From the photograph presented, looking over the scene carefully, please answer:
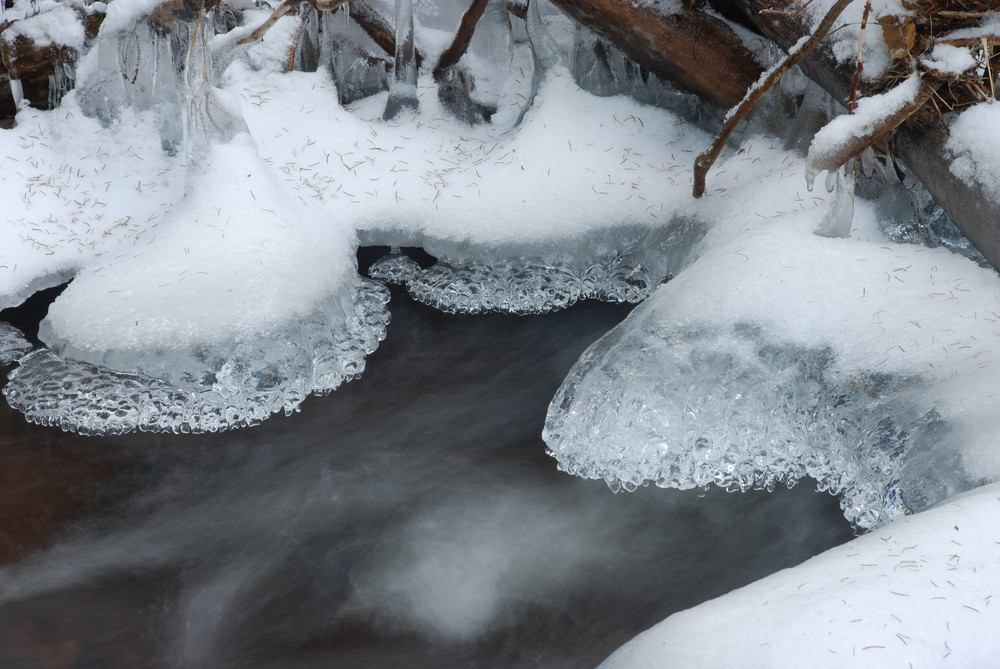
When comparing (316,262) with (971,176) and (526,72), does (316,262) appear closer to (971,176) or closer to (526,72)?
(526,72)

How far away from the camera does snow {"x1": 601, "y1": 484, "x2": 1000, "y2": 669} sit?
1.42 metres

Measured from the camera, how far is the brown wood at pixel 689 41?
3123 millimetres

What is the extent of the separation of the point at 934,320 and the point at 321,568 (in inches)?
62.3

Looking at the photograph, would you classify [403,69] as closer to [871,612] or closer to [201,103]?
[201,103]

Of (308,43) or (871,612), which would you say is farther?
(308,43)

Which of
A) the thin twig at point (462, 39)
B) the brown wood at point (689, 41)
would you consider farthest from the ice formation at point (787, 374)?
the thin twig at point (462, 39)

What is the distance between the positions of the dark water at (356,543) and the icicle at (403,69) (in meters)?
1.28

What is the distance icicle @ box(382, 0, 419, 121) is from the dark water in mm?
1277

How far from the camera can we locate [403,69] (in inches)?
138

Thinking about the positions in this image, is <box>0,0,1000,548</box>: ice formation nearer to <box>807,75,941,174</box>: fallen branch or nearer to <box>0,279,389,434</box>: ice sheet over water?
<box>0,279,389,434</box>: ice sheet over water

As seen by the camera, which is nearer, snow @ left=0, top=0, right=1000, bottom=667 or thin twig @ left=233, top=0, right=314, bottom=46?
snow @ left=0, top=0, right=1000, bottom=667

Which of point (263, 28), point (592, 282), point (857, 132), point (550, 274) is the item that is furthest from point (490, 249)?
point (857, 132)

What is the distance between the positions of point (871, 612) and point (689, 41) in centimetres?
218

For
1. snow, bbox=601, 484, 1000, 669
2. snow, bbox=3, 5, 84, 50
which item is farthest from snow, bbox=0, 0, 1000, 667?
snow, bbox=3, 5, 84, 50
